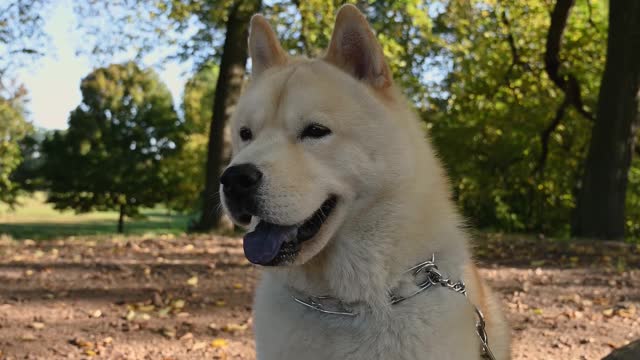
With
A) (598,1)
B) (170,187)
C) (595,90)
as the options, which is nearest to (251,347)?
(595,90)

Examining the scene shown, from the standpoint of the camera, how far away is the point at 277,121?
104 inches

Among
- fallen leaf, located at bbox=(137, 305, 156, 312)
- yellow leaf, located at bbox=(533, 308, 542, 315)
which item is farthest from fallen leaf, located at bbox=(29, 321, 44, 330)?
yellow leaf, located at bbox=(533, 308, 542, 315)

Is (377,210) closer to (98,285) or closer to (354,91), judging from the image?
(354,91)

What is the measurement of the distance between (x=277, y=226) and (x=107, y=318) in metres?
3.69

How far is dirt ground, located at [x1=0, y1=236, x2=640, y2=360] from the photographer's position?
16.0ft

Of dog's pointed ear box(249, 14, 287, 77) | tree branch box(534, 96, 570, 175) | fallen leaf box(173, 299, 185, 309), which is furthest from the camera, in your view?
tree branch box(534, 96, 570, 175)

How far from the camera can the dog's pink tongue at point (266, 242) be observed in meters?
2.39

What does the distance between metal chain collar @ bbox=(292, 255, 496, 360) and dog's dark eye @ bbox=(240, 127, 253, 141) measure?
2.51ft

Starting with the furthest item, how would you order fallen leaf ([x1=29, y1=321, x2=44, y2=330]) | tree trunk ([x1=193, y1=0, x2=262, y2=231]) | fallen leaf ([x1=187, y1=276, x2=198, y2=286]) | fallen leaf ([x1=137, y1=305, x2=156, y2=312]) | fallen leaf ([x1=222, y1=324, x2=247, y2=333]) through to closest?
1. tree trunk ([x1=193, y1=0, x2=262, y2=231])
2. fallen leaf ([x1=187, y1=276, x2=198, y2=286])
3. fallen leaf ([x1=137, y1=305, x2=156, y2=312])
4. fallen leaf ([x1=222, y1=324, x2=247, y2=333])
5. fallen leaf ([x1=29, y1=321, x2=44, y2=330])

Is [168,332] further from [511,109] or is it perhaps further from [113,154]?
[113,154]

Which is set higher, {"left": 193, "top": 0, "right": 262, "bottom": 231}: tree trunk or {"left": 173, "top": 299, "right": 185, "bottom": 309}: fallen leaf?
{"left": 193, "top": 0, "right": 262, "bottom": 231}: tree trunk

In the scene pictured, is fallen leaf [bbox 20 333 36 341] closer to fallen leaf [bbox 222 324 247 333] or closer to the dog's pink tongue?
fallen leaf [bbox 222 324 247 333]

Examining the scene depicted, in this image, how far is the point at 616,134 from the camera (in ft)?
36.7

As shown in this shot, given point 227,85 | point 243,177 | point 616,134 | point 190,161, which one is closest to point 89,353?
point 243,177
